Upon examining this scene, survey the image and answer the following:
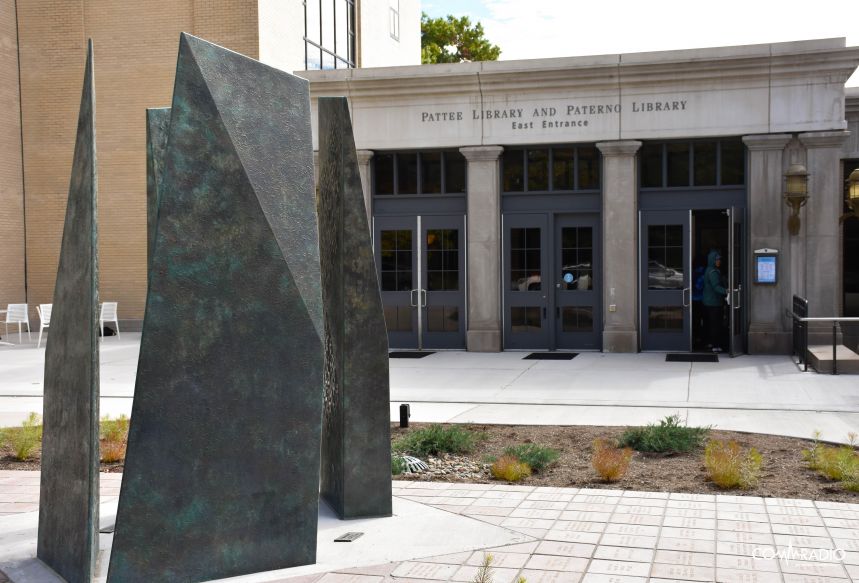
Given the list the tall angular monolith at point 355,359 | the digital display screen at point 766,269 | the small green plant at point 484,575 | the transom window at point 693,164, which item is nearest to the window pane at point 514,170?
the transom window at point 693,164

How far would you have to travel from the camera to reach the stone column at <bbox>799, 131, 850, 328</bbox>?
16.7m

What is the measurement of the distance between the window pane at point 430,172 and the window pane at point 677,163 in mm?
4526

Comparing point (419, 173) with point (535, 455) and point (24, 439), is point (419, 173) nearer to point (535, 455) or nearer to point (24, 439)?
point (24, 439)

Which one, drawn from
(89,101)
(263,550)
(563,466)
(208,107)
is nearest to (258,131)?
(208,107)

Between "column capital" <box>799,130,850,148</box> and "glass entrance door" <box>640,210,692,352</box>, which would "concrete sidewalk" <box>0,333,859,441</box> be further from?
"column capital" <box>799,130,850,148</box>

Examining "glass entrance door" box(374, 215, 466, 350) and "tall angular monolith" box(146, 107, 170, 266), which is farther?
"glass entrance door" box(374, 215, 466, 350)

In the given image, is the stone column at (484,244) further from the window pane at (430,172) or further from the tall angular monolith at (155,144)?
the tall angular monolith at (155,144)

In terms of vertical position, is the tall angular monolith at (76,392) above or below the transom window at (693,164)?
below

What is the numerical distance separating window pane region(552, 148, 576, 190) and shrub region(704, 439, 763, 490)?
11.0 m

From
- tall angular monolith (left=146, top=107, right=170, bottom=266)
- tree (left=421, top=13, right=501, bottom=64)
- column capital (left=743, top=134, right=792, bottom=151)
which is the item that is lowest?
tall angular monolith (left=146, top=107, right=170, bottom=266)

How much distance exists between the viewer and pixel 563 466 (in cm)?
803

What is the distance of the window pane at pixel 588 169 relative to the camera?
59.5ft

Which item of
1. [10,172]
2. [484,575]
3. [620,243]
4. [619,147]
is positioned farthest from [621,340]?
[10,172]

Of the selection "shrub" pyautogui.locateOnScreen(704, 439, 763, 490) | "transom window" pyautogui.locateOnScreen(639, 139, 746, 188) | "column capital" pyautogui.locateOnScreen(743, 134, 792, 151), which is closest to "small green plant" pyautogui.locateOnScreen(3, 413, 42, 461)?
"shrub" pyautogui.locateOnScreen(704, 439, 763, 490)
